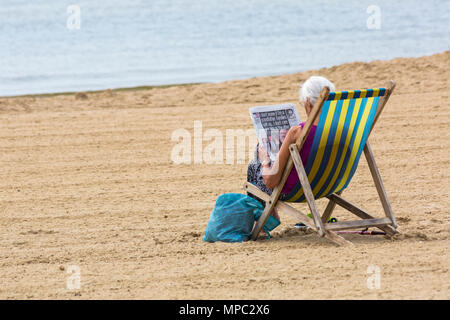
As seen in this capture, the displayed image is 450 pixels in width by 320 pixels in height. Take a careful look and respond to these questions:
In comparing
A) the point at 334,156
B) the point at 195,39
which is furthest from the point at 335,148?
the point at 195,39

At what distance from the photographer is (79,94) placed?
1096 centimetres

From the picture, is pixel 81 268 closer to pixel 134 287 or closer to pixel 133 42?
pixel 134 287

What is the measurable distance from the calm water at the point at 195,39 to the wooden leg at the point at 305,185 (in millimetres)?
9353

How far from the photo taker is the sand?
4066mm

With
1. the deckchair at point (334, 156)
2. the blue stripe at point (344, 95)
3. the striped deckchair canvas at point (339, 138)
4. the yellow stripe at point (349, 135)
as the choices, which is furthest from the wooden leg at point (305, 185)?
the blue stripe at point (344, 95)

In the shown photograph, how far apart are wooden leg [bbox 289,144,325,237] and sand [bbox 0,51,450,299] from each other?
0.55 feet

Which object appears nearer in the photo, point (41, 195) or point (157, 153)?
point (41, 195)

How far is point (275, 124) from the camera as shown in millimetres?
4715

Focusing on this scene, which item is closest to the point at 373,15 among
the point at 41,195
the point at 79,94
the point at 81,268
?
the point at 79,94

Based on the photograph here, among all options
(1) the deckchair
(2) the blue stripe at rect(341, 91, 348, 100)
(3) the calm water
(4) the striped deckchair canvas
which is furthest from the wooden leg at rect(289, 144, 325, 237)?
(3) the calm water

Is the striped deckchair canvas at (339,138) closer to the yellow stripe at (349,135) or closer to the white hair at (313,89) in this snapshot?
the yellow stripe at (349,135)

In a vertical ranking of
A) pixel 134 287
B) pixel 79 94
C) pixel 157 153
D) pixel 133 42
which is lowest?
pixel 134 287

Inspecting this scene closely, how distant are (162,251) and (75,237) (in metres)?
0.77

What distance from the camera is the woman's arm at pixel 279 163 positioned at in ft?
14.7
